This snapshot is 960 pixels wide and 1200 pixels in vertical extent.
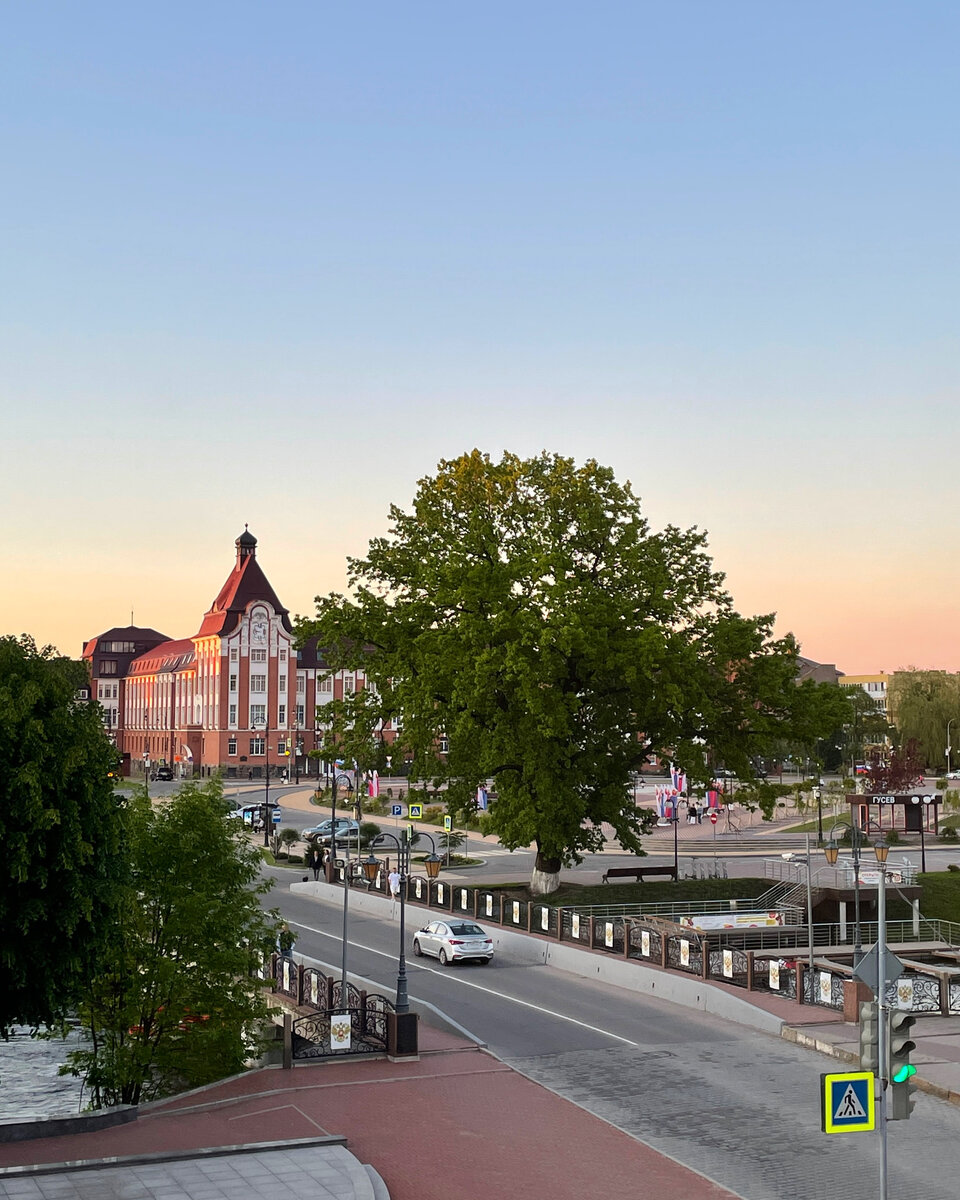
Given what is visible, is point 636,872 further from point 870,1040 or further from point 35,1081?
point 870,1040

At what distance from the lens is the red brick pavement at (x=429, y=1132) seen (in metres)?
18.0

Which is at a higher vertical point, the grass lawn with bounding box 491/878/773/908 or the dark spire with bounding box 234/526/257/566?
the dark spire with bounding box 234/526/257/566

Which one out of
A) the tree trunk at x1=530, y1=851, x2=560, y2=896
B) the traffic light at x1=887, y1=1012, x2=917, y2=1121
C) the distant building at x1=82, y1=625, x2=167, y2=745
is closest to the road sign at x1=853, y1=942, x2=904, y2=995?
the traffic light at x1=887, y1=1012, x2=917, y2=1121

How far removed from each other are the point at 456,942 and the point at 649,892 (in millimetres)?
11556

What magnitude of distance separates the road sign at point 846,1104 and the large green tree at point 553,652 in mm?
27426

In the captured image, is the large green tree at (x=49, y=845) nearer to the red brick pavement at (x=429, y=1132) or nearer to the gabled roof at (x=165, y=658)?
the red brick pavement at (x=429, y=1132)

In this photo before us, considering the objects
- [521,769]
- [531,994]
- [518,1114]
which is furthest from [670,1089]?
[521,769]

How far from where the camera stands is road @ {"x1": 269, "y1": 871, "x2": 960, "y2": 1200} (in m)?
18.6

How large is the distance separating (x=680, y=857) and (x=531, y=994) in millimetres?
37688

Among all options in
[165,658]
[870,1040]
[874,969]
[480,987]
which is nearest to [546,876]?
[480,987]

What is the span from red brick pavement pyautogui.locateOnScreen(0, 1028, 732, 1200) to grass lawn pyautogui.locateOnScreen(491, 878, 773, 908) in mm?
19702

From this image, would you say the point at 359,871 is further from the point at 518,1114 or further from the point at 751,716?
the point at 518,1114

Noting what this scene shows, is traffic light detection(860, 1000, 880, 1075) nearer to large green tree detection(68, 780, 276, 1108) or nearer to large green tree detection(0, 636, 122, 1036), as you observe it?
large green tree detection(0, 636, 122, 1036)

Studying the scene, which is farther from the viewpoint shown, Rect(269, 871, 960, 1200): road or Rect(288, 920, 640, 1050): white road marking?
Rect(288, 920, 640, 1050): white road marking
